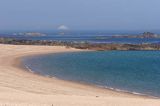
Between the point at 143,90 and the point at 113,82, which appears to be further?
the point at 113,82

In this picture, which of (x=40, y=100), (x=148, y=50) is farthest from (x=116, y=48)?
(x=40, y=100)

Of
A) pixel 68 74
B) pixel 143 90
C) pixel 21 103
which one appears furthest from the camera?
pixel 68 74

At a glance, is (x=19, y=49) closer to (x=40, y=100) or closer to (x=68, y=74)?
(x=68, y=74)

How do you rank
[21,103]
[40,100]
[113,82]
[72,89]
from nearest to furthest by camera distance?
1. [21,103]
2. [40,100]
3. [72,89]
4. [113,82]

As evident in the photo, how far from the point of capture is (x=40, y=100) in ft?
52.2

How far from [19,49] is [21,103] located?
5328 cm

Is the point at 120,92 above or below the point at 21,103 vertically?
below

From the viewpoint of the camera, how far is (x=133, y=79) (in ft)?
104

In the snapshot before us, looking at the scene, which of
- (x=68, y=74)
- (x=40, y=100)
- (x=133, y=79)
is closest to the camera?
(x=40, y=100)

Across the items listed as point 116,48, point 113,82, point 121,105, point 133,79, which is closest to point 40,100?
point 121,105

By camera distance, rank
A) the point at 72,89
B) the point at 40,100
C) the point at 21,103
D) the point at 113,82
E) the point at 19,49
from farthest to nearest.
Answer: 1. the point at 19,49
2. the point at 113,82
3. the point at 72,89
4. the point at 40,100
5. the point at 21,103

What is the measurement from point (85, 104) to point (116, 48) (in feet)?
206

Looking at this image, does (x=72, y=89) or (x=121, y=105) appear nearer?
(x=121, y=105)

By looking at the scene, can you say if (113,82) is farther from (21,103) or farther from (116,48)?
(116,48)
